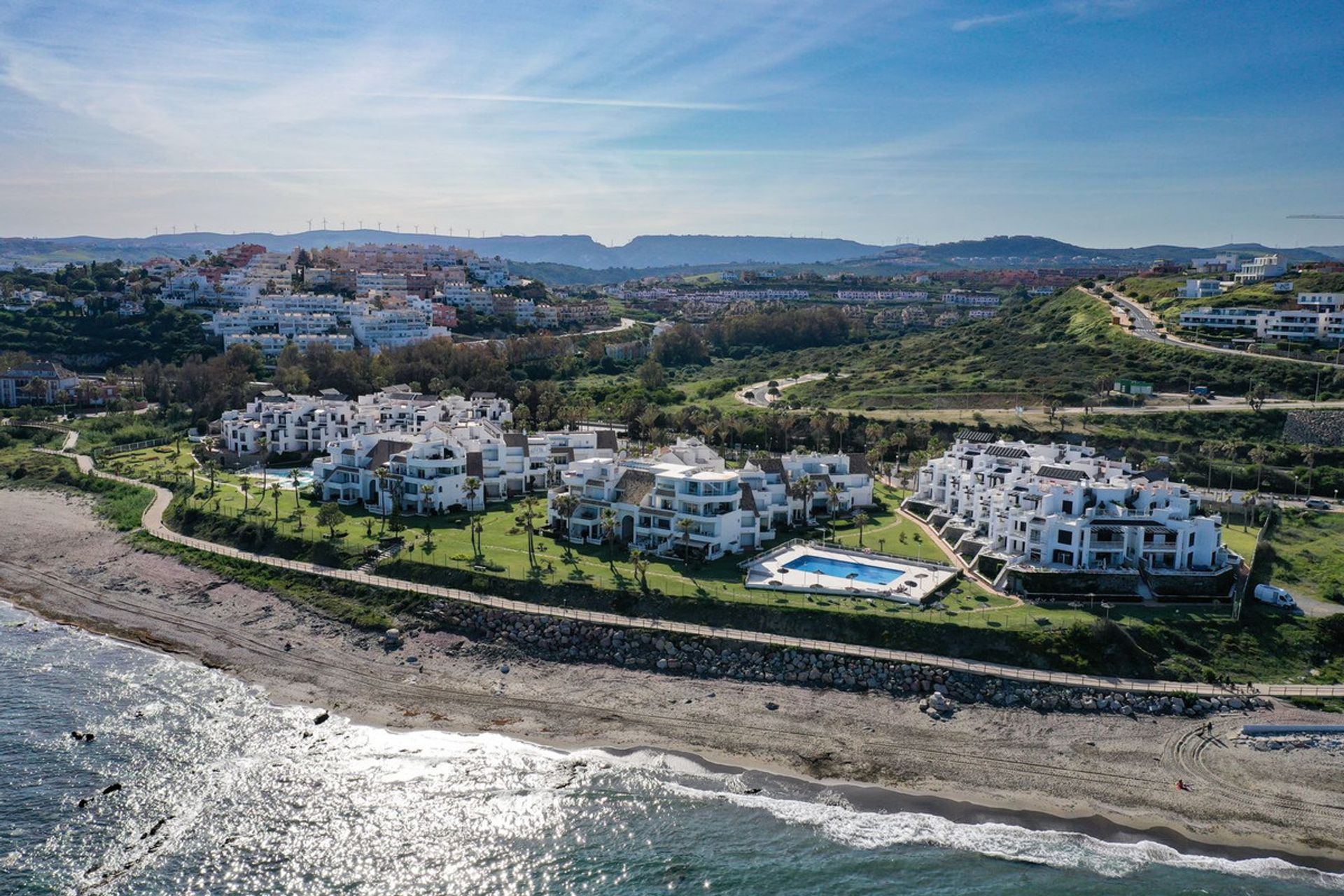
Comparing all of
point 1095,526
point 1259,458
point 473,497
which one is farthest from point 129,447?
point 1259,458

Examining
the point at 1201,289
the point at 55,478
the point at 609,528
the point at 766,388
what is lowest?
the point at 55,478

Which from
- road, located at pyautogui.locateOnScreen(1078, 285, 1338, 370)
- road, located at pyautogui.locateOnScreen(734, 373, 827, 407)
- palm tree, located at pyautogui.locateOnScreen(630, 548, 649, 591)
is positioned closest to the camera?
palm tree, located at pyautogui.locateOnScreen(630, 548, 649, 591)

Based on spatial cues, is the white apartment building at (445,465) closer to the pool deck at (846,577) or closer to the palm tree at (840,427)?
the pool deck at (846,577)

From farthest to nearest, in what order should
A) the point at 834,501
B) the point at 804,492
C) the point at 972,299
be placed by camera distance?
the point at 972,299
the point at 834,501
the point at 804,492

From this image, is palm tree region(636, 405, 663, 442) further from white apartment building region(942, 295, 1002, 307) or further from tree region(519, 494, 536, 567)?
white apartment building region(942, 295, 1002, 307)

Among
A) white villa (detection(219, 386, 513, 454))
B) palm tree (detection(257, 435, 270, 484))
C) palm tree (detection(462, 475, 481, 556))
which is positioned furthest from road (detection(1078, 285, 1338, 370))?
palm tree (detection(257, 435, 270, 484))

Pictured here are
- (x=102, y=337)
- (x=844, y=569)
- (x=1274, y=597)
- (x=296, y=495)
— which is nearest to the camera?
(x=1274, y=597)

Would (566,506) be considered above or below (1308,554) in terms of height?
above

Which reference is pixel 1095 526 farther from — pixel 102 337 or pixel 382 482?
pixel 102 337
